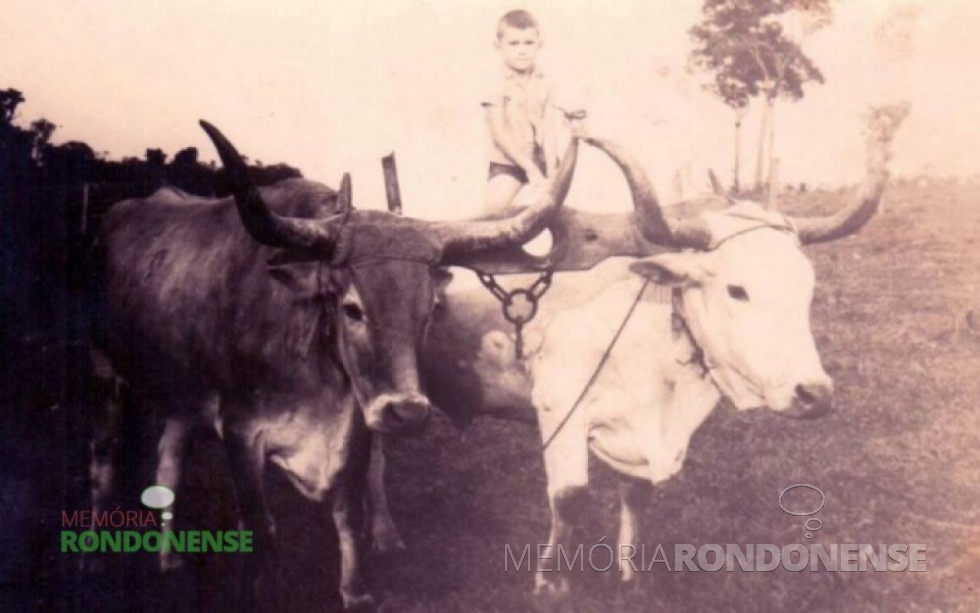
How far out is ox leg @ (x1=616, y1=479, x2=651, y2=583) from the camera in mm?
3025

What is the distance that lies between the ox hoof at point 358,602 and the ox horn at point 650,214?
5.27 feet

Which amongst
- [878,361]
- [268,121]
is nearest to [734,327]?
[878,361]

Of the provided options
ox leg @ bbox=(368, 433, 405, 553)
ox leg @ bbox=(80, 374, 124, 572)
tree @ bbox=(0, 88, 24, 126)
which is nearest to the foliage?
ox leg @ bbox=(368, 433, 405, 553)

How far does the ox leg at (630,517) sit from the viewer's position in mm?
3025

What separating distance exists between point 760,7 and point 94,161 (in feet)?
8.42

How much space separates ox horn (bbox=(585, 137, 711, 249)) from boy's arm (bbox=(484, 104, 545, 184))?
232 mm

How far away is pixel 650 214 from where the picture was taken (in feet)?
9.25

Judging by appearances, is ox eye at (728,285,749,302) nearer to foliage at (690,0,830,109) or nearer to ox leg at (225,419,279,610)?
foliage at (690,0,830,109)

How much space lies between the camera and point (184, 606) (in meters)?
2.94

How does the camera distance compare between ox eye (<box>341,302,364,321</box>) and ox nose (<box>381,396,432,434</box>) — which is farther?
ox eye (<box>341,302,364,321</box>)

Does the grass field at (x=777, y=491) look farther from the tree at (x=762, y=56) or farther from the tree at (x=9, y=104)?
the tree at (x=9, y=104)

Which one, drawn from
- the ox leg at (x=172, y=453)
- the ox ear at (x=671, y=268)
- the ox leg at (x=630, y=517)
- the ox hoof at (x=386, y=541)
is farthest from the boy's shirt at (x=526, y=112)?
the ox leg at (x=172, y=453)

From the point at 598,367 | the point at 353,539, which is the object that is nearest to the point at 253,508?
the point at 353,539

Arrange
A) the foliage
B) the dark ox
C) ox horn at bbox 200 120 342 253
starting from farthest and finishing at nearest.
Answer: the foliage
the dark ox
ox horn at bbox 200 120 342 253
